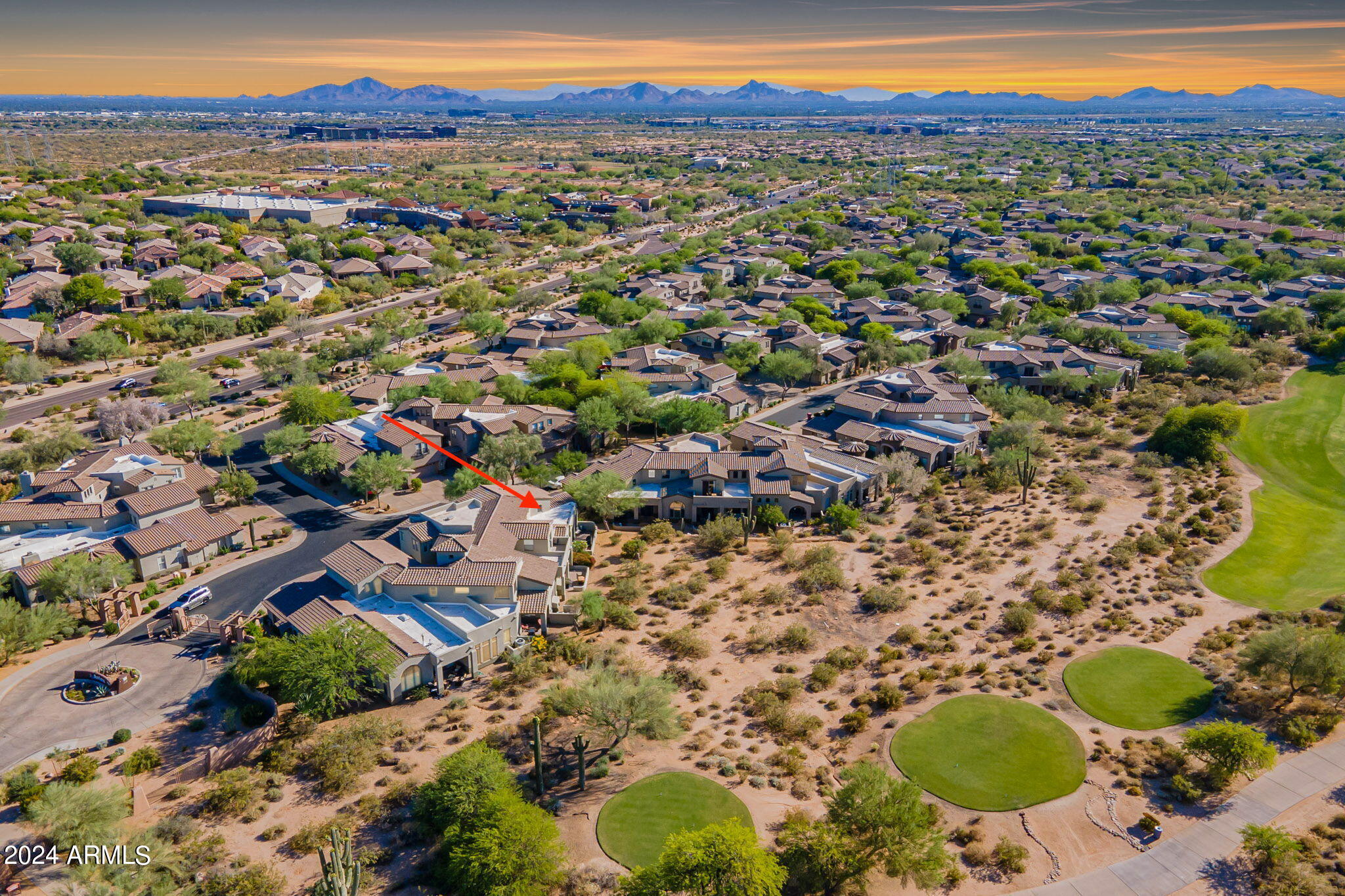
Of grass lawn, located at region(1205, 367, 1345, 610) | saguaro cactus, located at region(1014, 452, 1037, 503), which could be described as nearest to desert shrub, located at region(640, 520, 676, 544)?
saguaro cactus, located at region(1014, 452, 1037, 503)

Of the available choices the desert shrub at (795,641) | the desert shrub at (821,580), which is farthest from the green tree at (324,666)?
the desert shrub at (821,580)

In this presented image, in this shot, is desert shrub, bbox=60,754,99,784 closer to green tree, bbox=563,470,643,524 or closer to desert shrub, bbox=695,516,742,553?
green tree, bbox=563,470,643,524

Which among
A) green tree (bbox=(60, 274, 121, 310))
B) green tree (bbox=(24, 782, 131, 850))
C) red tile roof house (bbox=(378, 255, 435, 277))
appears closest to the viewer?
green tree (bbox=(24, 782, 131, 850))

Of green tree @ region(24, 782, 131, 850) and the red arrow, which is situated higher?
the red arrow

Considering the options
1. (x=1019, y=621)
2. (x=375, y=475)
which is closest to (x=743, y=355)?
(x=375, y=475)

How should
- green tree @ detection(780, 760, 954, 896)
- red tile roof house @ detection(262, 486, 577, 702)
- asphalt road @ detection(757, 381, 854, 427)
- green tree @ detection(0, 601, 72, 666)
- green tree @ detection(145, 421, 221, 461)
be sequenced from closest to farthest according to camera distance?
green tree @ detection(780, 760, 954, 896) < red tile roof house @ detection(262, 486, 577, 702) < green tree @ detection(0, 601, 72, 666) < green tree @ detection(145, 421, 221, 461) < asphalt road @ detection(757, 381, 854, 427)

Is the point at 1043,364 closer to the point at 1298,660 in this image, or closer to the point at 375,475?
the point at 1298,660

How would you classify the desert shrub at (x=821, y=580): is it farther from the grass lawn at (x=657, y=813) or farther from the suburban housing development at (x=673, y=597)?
the grass lawn at (x=657, y=813)
